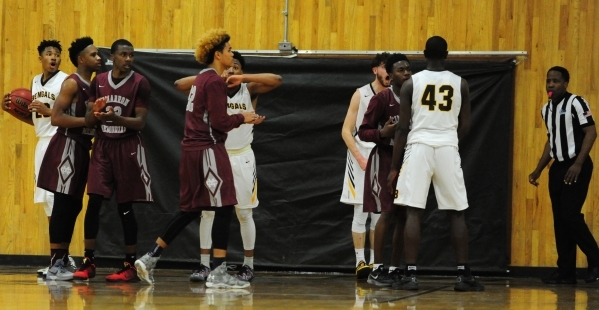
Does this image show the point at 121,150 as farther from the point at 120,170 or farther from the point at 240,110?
the point at 240,110

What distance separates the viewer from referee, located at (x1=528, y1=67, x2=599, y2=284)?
28.9 feet

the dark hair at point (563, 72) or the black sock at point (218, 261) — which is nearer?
the black sock at point (218, 261)

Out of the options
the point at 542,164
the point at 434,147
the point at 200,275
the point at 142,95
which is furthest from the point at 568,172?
the point at 142,95

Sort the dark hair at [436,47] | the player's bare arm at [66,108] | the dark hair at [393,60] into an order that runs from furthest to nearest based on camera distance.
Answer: the dark hair at [393,60] → the player's bare arm at [66,108] → the dark hair at [436,47]

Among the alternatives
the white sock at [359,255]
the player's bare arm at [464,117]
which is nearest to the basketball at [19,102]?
the white sock at [359,255]

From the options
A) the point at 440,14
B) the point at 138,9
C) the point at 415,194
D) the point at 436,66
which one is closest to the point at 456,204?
the point at 415,194

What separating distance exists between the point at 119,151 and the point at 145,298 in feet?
5.85

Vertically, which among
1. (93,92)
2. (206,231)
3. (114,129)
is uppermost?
(93,92)

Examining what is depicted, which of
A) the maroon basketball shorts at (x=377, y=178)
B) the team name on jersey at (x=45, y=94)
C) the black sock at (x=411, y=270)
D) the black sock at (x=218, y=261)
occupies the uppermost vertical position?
the team name on jersey at (x=45, y=94)

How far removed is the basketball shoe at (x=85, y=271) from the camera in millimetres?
7859

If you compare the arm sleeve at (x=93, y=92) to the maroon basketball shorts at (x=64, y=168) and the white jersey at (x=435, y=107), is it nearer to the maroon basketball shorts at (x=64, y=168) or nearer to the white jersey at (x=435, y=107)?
the maroon basketball shorts at (x=64, y=168)

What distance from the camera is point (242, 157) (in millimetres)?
8445

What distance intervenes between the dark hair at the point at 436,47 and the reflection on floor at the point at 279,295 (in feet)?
6.07

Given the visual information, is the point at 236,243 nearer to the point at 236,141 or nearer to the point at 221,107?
the point at 236,141
